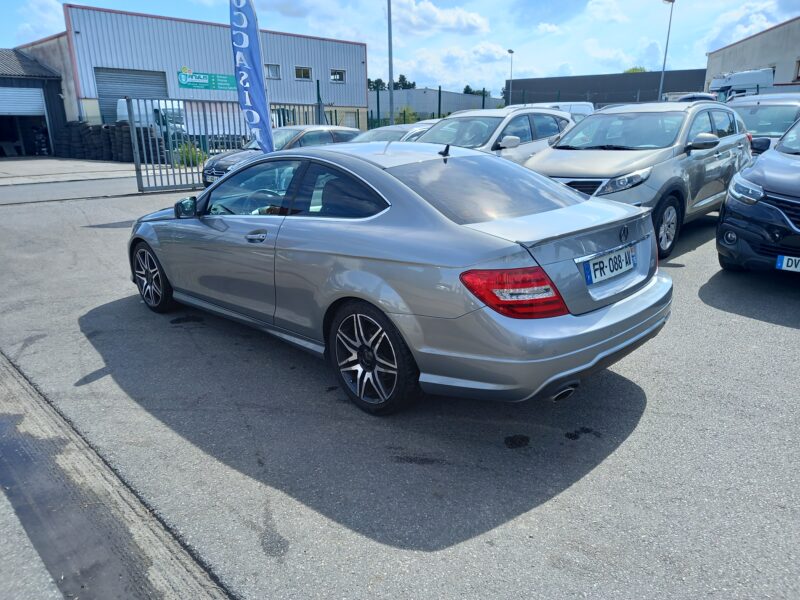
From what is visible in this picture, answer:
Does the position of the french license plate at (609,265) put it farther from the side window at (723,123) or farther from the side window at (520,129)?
the side window at (520,129)

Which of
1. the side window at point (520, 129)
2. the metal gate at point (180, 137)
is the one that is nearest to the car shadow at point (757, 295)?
the side window at point (520, 129)

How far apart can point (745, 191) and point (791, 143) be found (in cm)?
138

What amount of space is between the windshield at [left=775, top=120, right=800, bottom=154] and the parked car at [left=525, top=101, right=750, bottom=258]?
754 mm

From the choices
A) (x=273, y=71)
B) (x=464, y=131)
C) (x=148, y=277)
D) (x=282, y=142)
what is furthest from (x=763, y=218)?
(x=273, y=71)

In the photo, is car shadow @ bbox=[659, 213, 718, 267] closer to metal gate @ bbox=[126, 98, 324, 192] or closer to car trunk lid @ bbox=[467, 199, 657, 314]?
car trunk lid @ bbox=[467, 199, 657, 314]

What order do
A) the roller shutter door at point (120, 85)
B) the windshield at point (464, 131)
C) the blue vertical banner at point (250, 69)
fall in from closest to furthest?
the windshield at point (464, 131), the blue vertical banner at point (250, 69), the roller shutter door at point (120, 85)

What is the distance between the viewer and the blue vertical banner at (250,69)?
32.0ft

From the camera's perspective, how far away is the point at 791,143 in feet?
20.9

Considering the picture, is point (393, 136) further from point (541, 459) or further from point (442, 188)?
point (541, 459)

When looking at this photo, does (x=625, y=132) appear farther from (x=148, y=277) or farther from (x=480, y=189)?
(x=148, y=277)

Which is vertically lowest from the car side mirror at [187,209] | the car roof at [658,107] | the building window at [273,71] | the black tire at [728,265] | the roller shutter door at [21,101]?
the black tire at [728,265]

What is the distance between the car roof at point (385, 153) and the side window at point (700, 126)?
4.50m

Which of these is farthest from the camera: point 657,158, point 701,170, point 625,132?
point 625,132

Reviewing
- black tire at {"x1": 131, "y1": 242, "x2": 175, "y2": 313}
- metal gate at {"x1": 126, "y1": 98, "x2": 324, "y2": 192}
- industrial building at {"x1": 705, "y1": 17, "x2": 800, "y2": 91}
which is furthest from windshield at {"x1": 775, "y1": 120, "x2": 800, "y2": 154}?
industrial building at {"x1": 705, "y1": 17, "x2": 800, "y2": 91}
